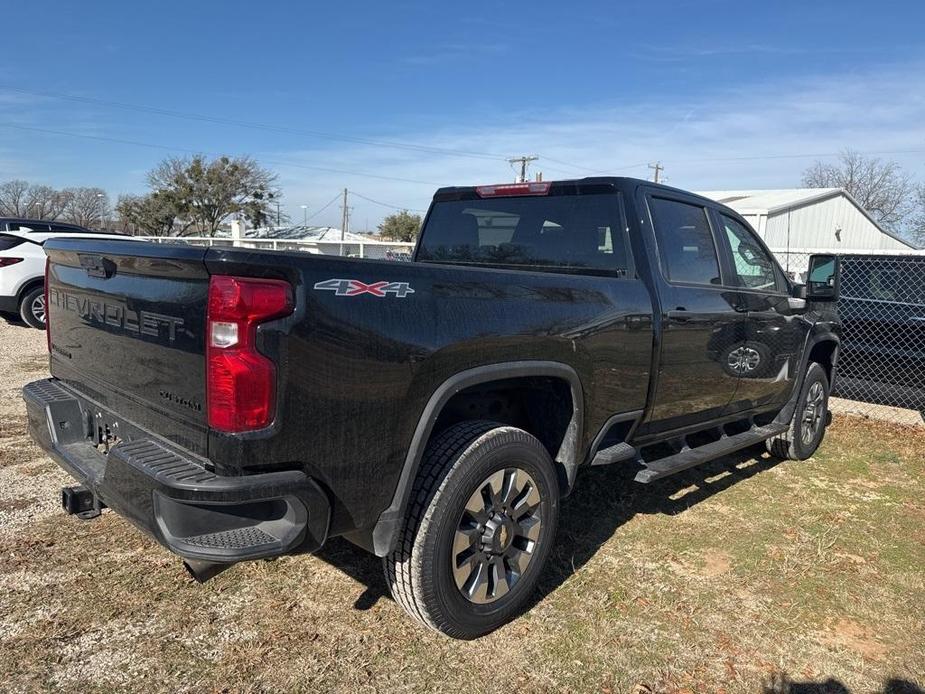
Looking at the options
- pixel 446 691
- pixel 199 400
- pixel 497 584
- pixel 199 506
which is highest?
pixel 199 400

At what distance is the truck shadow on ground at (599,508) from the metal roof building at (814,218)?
26.6 m

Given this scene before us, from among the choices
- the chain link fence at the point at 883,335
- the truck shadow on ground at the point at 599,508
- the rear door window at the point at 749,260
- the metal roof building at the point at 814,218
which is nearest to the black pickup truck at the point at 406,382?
the rear door window at the point at 749,260

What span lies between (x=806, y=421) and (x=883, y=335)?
2602 millimetres

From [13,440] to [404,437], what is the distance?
423 cm

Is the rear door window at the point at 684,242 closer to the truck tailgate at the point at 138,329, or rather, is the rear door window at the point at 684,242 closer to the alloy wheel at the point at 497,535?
the alloy wheel at the point at 497,535

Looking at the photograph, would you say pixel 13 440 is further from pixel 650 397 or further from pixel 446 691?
pixel 650 397

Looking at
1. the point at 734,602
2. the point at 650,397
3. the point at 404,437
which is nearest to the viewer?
the point at 404,437

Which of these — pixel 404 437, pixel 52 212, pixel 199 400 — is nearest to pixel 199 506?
pixel 199 400

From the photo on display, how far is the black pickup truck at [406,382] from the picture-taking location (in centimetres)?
220

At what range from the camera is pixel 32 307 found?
1037cm

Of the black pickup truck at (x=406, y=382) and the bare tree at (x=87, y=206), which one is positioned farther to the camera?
the bare tree at (x=87, y=206)

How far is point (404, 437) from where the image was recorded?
2.55 metres

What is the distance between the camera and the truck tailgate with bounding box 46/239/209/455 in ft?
7.48

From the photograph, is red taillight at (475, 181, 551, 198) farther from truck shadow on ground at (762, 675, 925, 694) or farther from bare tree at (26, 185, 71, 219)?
bare tree at (26, 185, 71, 219)
